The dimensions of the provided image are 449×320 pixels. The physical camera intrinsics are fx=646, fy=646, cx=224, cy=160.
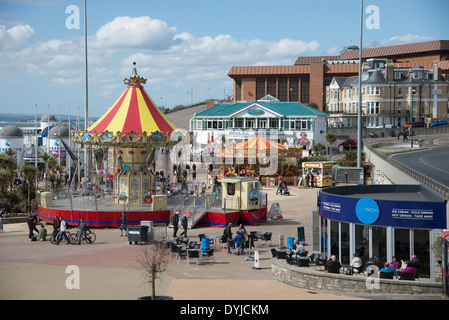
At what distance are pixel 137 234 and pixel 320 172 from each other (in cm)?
2641

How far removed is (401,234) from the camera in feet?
61.5

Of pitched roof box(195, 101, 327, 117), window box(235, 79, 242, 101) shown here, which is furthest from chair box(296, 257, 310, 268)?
window box(235, 79, 242, 101)

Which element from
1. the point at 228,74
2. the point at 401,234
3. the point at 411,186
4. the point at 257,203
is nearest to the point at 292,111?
the point at 228,74

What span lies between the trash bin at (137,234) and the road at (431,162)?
16.4 m

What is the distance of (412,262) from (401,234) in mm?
1017

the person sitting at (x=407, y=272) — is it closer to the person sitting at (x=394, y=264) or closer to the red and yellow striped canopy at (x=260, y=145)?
the person sitting at (x=394, y=264)

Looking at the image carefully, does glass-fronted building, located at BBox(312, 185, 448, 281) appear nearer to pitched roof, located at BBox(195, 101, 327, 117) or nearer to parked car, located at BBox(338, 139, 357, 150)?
parked car, located at BBox(338, 139, 357, 150)

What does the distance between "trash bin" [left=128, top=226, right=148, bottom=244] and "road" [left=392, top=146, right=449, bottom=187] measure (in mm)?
16448

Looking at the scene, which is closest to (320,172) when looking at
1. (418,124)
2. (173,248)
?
(173,248)

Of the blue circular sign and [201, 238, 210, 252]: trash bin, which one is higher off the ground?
the blue circular sign

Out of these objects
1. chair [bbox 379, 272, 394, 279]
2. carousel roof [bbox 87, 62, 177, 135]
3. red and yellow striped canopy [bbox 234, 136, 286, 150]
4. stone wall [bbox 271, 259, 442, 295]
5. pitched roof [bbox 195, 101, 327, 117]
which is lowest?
stone wall [bbox 271, 259, 442, 295]

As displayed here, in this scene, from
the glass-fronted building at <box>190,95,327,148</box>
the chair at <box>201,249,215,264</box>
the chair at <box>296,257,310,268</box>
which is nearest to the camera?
the chair at <box>296,257,310,268</box>

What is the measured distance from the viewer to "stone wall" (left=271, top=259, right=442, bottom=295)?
56.6ft
